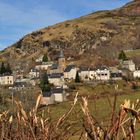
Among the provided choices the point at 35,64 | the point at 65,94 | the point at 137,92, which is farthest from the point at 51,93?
the point at 35,64

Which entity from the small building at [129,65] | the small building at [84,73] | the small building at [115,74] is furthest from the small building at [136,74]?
the small building at [84,73]

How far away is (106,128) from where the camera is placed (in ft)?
16.3

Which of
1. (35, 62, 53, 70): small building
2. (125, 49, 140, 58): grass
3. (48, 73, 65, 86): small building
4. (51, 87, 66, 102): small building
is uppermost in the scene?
(125, 49, 140, 58): grass

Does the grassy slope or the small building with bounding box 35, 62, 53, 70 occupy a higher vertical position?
the small building with bounding box 35, 62, 53, 70

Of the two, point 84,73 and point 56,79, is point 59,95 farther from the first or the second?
point 84,73

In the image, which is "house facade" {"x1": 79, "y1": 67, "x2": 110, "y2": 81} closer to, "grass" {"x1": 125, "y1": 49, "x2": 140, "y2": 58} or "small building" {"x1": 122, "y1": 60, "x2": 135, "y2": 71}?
"small building" {"x1": 122, "y1": 60, "x2": 135, "y2": 71}

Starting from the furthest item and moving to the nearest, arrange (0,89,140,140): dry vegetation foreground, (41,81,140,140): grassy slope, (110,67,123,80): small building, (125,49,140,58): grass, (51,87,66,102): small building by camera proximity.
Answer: (125,49,140,58): grass → (110,67,123,80): small building → (51,87,66,102): small building → (41,81,140,140): grassy slope → (0,89,140,140): dry vegetation foreground

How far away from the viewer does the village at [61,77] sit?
11500 centimetres

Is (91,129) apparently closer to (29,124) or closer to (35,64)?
(29,124)

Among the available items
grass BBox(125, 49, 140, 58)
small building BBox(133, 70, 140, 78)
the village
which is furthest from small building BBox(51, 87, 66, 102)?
grass BBox(125, 49, 140, 58)

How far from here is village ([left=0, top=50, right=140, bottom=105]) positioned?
115000mm

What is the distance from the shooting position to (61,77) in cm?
13862

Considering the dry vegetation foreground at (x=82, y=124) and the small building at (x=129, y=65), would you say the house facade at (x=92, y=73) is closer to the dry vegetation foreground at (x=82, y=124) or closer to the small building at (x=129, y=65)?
the small building at (x=129, y=65)

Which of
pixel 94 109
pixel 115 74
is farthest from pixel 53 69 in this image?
pixel 94 109
